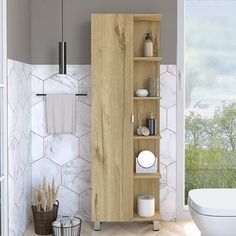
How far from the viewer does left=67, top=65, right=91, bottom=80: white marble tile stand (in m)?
3.64

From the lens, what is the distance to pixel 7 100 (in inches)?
114

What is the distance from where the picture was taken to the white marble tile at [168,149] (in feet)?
12.1

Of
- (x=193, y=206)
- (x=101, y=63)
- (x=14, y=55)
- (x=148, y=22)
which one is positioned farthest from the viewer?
(x=148, y=22)

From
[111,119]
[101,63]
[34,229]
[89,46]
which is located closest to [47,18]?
[89,46]

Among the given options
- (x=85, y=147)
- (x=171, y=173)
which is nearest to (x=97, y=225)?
(x=85, y=147)

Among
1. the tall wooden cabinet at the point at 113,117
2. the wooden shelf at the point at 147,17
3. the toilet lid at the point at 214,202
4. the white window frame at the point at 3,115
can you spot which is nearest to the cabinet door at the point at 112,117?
the tall wooden cabinet at the point at 113,117

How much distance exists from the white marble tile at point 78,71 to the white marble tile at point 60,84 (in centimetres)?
4

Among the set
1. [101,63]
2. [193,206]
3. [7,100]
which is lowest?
[193,206]

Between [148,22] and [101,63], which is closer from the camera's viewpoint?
[101,63]

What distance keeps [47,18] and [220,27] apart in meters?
1.39

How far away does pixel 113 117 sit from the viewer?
11.1 ft

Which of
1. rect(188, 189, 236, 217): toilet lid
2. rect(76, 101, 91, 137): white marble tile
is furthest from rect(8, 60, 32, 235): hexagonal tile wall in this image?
rect(188, 189, 236, 217): toilet lid

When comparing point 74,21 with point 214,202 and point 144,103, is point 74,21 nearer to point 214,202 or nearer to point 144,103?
point 144,103

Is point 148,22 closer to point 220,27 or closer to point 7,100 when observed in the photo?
point 220,27
